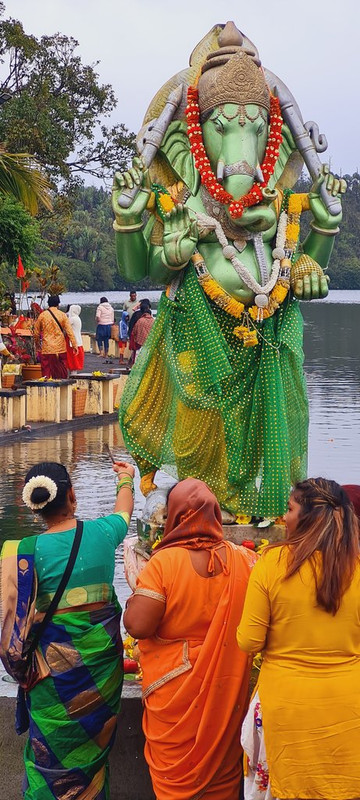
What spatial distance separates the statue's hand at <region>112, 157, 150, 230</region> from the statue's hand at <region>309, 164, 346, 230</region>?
2.64ft

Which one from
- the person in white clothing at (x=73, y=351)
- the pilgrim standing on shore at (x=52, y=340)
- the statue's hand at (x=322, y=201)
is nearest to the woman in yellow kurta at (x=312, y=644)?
the statue's hand at (x=322, y=201)

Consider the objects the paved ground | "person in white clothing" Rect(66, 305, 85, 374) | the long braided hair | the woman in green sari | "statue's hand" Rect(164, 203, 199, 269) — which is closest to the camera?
the long braided hair

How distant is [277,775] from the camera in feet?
11.5

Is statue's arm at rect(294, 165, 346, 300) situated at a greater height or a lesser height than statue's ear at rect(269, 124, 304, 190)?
lesser

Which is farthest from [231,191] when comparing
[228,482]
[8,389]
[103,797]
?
[8,389]

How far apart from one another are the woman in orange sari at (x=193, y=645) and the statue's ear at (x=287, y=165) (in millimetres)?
2428

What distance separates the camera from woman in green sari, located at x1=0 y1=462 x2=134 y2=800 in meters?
3.82

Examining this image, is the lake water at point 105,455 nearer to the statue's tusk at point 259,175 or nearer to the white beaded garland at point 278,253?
the white beaded garland at point 278,253

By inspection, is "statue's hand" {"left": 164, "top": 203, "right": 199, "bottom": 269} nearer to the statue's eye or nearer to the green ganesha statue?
the green ganesha statue

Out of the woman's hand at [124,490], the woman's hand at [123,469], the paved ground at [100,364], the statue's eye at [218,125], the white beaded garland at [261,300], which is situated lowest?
the paved ground at [100,364]

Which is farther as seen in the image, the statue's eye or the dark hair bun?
the statue's eye

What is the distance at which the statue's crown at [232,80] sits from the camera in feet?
18.1

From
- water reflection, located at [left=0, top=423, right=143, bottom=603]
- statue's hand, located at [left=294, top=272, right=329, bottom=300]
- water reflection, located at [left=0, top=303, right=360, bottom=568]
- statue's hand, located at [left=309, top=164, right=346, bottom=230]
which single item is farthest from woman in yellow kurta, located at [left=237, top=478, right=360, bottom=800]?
water reflection, located at [left=0, top=303, right=360, bottom=568]

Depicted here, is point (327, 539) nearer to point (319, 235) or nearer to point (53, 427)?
point (319, 235)
